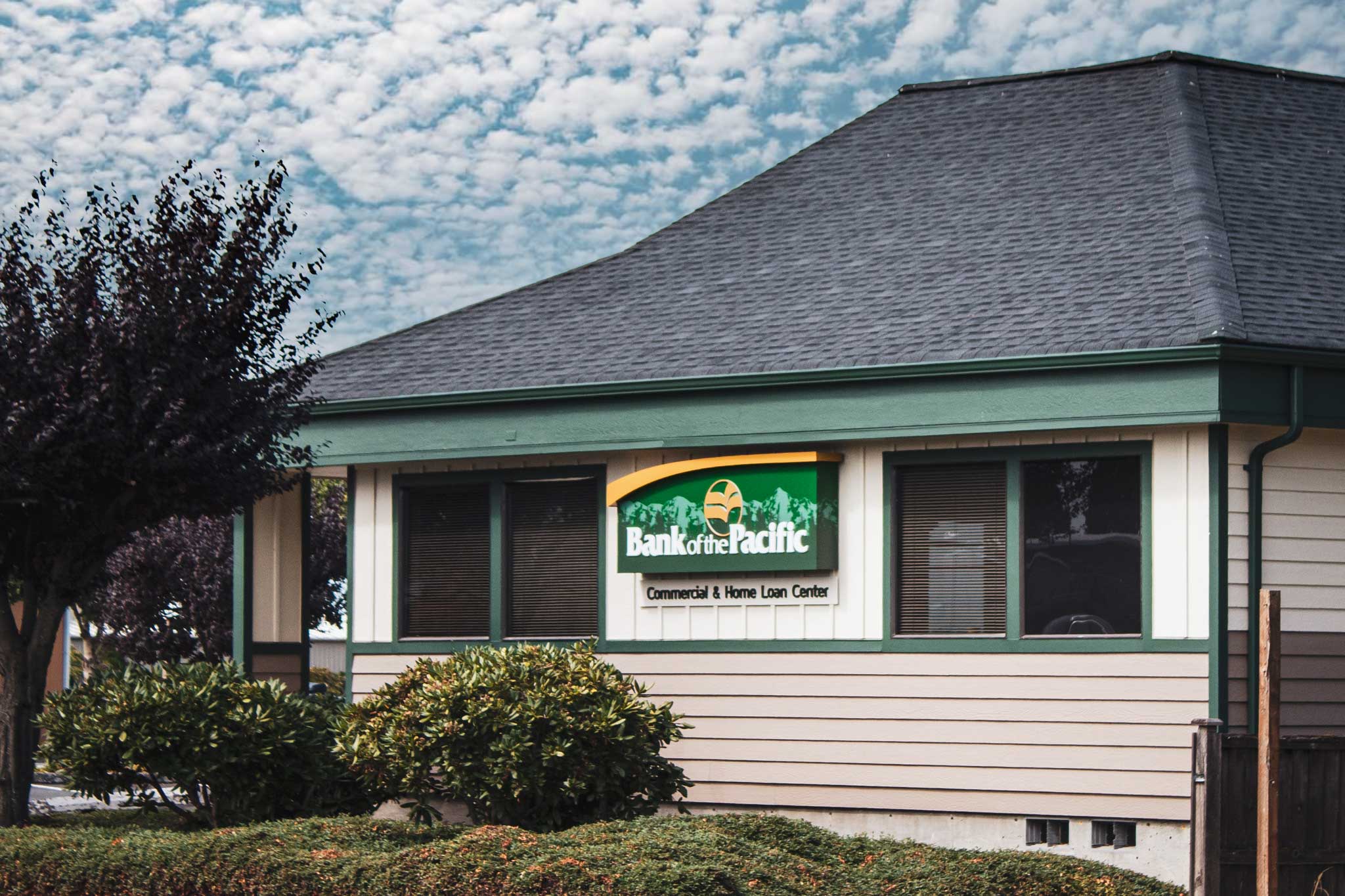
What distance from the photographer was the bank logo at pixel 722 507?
1341 centimetres

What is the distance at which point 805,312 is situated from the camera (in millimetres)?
14102

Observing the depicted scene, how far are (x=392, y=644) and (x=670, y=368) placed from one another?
11.5ft

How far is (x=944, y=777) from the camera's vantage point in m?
12.6

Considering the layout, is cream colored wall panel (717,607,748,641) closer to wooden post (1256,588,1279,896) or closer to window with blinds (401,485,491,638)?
window with blinds (401,485,491,638)

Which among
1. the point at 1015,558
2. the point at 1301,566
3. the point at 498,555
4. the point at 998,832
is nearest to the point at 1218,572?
the point at 1301,566

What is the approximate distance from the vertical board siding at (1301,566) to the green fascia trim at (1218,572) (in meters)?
0.10

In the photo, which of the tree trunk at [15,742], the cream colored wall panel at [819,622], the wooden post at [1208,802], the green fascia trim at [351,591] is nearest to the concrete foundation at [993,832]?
the cream colored wall panel at [819,622]

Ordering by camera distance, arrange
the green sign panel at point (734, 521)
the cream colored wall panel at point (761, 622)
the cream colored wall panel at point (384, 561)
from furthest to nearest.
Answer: the cream colored wall panel at point (384, 561) → the cream colored wall panel at point (761, 622) → the green sign panel at point (734, 521)

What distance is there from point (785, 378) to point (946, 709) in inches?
109

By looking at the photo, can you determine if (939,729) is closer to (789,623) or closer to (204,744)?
(789,623)

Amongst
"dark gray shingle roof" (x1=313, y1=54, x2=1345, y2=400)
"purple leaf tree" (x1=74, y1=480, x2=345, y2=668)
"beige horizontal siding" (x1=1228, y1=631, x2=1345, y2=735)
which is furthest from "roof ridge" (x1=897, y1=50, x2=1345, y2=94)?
"purple leaf tree" (x1=74, y1=480, x2=345, y2=668)

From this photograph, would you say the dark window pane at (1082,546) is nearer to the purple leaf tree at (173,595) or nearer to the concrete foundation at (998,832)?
the concrete foundation at (998,832)

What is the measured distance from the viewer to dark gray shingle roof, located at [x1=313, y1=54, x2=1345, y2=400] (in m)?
12.7

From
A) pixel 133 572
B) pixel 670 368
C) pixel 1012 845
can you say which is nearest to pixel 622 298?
pixel 670 368
